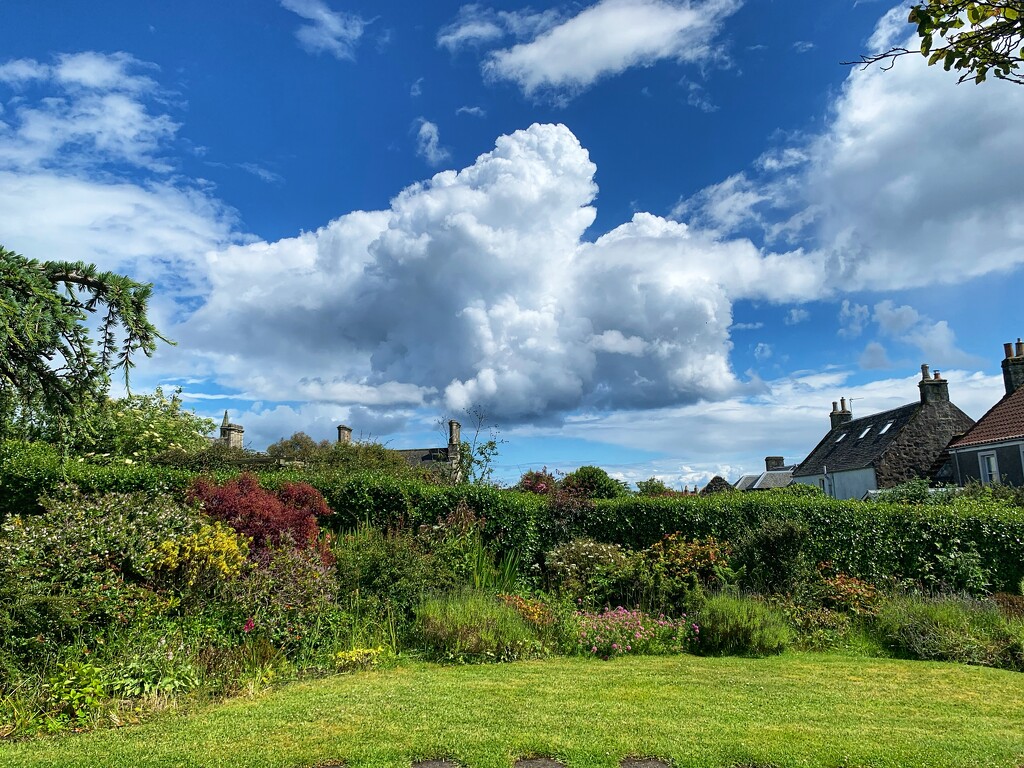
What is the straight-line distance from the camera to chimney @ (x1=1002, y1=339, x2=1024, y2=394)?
93.7ft

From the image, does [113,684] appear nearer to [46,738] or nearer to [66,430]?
[46,738]

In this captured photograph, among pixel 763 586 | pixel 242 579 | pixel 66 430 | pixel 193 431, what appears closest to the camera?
pixel 242 579

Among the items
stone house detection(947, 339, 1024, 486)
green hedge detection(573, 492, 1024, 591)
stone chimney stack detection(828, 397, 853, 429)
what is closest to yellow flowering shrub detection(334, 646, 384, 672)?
green hedge detection(573, 492, 1024, 591)

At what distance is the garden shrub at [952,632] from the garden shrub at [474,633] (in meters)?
5.32

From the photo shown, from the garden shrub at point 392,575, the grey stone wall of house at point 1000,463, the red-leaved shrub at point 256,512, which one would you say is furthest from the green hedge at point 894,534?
the grey stone wall of house at point 1000,463

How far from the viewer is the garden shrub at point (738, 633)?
952cm

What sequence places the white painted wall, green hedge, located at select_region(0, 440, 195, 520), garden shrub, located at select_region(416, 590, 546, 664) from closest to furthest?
garden shrub, located at select_region(416, 590, 546, 664), green hedge, located at select_region(0, 440, 195, 520), the white painted wall

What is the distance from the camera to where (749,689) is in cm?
734

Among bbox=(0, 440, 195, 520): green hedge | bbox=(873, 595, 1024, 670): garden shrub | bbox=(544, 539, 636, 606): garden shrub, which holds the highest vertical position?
bbox=(0, 440, 195, 520): green hedge

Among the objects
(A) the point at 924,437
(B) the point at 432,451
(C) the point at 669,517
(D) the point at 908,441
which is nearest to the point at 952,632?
(C) the point at 669,517

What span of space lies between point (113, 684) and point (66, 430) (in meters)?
4.68

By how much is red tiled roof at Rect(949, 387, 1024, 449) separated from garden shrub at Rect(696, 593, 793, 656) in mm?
21572

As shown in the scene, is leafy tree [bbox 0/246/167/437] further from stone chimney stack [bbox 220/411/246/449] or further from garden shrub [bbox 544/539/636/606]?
stone chimney stack [bbox 220/411/246/449]

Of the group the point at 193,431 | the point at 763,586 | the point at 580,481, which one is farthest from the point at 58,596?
the point at 193,431
